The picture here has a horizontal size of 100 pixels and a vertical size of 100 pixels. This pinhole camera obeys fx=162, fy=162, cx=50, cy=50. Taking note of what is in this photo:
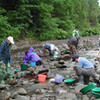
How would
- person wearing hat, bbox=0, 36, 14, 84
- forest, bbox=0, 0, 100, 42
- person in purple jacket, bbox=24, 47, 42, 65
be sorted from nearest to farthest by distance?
person wearing hat, bbox=0, 36, 14, 84, person in purple jacket, bbox=24, 47, 42, 65, forest, bbox=0, 0, 100, 42

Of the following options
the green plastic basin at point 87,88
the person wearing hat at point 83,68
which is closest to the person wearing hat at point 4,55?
the person wearing hat at point 83,68

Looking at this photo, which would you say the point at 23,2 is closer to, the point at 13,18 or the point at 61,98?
the point at 13,18

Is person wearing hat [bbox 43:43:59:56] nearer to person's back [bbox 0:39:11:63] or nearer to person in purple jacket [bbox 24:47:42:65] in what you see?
person in purple jacket [bbox 24:47:42:65]

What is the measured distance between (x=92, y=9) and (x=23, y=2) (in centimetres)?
3983

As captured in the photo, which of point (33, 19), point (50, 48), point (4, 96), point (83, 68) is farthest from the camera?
point (33, 19)

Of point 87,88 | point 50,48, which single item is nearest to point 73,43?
point 50,48

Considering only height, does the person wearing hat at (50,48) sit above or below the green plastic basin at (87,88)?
above

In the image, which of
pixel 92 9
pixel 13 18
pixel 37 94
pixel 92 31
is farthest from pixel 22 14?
pixel 92 9

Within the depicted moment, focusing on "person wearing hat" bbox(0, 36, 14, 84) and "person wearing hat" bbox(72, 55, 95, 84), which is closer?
"person wearing hat" bbox(72, 55, 95, 84)

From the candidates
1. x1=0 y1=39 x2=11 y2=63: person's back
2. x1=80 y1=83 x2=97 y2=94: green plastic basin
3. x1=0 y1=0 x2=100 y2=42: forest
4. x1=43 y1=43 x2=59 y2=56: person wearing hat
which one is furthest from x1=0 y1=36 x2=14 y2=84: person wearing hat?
x1=0 y1=0 x2=100 y2=42: forest

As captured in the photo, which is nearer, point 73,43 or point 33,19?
point 73,43

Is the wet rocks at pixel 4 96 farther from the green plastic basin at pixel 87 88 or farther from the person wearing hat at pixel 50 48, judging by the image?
the person wearing hat at pixel 50 48

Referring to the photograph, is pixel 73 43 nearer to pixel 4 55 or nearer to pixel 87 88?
pixel 4 55

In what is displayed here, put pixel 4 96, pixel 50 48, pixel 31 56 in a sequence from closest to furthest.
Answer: pixel 4 96 < pixel 31 56 < pixel 50 48
